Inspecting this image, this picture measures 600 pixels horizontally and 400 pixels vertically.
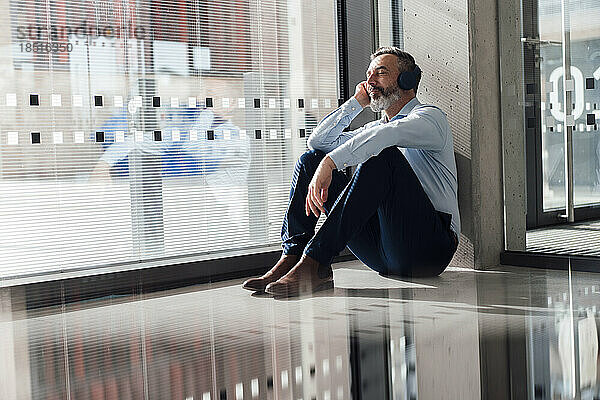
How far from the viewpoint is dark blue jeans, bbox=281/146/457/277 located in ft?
10.1

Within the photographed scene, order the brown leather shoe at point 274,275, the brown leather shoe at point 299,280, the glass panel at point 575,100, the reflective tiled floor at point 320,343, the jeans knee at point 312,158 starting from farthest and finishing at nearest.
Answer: the glass panel at point 575,100, the jeans knee at point 312,158, the brown leather shoe at point 274,275, the brown leather shoe at point 299,280, the reflective tiled floor at point 320,343

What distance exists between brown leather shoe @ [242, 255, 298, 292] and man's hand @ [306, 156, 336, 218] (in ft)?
0.83

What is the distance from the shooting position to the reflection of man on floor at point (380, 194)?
3.10 metres

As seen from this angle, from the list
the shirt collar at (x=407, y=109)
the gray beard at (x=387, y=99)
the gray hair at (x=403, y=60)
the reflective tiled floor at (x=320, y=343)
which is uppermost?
the gray hair at (x=403, y=60)

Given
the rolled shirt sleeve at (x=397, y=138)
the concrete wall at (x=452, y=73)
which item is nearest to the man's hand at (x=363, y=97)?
the rolled shirt sleeve at (x=397, y=138)

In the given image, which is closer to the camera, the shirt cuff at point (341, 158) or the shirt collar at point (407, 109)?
the shirt cuff at point (341, 158)

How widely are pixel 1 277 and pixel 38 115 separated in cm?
65

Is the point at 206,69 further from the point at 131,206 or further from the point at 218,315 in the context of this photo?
the point at 218,315

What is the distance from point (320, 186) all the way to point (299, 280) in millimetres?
359

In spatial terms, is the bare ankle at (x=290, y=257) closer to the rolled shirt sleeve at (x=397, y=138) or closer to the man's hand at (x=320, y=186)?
the man's hand at (x=320, y=186)

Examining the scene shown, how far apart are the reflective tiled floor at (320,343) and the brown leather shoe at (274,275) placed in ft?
0.28

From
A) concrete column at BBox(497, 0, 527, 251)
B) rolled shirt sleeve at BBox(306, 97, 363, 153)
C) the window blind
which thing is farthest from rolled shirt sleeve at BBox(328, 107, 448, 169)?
the window blind

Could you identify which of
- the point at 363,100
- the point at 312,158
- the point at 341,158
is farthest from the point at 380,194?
the point at 363,100

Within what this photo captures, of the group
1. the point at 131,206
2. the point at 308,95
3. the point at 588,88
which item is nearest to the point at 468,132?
the point at 588,88
